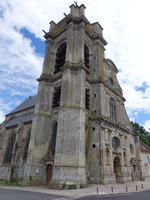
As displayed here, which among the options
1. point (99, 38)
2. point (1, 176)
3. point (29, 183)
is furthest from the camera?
point (99, 38)

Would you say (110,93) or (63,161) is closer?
(63,161)

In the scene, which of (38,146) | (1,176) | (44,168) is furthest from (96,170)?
(1,176)

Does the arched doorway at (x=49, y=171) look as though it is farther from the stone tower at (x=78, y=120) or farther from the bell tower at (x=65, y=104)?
the bell tower at (x=65, y=104)

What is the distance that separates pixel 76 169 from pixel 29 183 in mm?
5376

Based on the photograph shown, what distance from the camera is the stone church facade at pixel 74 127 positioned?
50.6ft

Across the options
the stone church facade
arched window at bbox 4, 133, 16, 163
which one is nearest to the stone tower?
the stone church facade

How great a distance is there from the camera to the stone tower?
15.2m

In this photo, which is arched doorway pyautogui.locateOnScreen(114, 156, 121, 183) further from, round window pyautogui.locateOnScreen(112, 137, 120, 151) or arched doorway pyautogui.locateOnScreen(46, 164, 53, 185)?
arched doorway pyautogui.locateOnScreen(46, 164, 53, 185)

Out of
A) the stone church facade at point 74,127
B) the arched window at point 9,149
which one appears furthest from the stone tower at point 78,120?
the arched window at point 9,149

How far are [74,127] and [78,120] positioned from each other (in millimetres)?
808

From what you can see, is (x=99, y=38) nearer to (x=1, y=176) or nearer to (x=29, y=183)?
(x=29, y=183)

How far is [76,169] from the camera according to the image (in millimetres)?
14102

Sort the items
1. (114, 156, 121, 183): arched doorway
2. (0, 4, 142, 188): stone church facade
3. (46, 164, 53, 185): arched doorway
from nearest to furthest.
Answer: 1. (0, 4, 142, 188): stone church facade
2. (46, 164, 53, 185): arched doorway
3. (114, 156, 121, 183): arched doorway

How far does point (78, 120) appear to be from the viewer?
16.0 meters
